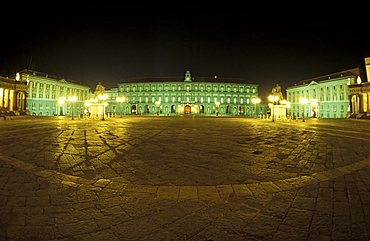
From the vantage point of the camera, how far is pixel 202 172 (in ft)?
17.7

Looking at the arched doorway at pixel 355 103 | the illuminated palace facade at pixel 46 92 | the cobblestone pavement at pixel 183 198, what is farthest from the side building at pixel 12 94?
the arched doorway at pixel 355 103

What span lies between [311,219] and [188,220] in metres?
1.55

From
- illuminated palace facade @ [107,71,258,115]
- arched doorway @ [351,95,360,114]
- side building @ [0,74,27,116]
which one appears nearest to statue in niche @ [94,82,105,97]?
side building @ [0,74,27,116]

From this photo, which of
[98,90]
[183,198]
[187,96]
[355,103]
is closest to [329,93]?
[355,103]

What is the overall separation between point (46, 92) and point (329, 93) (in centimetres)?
9183

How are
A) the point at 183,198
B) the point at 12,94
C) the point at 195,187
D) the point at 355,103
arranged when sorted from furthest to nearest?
the point at 355,103
the point at 12,94
the point at 195,187
the point at 183,198

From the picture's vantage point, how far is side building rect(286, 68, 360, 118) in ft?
233

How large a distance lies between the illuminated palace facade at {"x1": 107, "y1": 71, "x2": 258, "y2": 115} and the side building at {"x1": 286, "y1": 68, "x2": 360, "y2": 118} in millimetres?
25453

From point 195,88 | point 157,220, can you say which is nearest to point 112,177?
point 157,220

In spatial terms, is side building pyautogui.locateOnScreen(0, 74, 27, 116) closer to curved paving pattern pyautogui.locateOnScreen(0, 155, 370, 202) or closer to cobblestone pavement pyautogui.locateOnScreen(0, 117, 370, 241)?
cobblestone pavement pyautogui.locateOnScreen(0, 117, 370, 241)

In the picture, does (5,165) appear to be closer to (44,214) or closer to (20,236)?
(44,214)

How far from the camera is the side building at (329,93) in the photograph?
71125 millimetres

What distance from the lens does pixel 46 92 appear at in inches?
3162

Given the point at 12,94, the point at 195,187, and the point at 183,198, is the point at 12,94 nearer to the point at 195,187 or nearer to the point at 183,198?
the point at 195,187
